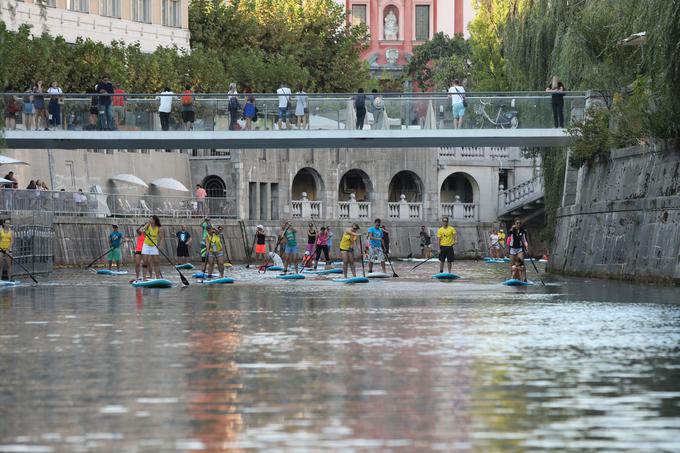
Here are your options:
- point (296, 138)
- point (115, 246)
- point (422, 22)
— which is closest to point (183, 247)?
point (115, 246)

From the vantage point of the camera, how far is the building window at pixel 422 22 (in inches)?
5546

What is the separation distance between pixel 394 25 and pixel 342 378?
421ft

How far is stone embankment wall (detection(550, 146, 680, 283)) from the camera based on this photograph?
3903 cm

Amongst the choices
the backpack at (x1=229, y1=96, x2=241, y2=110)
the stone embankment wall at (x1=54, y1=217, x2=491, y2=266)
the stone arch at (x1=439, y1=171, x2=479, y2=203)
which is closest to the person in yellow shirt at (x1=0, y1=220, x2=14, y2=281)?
the backpack at (x1=229, y1=96, x2=241, y2=110)

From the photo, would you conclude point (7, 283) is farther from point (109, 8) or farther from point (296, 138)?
point (109, 8)

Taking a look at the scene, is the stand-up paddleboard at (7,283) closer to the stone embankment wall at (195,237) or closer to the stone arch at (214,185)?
the stone embankment wall at (195,237)

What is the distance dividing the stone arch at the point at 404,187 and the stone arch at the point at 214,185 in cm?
1265

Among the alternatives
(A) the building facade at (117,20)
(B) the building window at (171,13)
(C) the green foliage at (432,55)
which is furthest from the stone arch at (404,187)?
(B) the building window at (171,13)

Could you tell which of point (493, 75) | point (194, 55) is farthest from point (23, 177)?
point (493, 75)

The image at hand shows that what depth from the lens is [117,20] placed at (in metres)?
88.6

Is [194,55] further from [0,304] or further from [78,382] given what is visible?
[78,382]

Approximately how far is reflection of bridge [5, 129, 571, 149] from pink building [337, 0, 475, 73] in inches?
3413

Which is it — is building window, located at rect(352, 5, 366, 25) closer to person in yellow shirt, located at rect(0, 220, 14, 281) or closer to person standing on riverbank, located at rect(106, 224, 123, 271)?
person standing on riverbank, located at rect(106, 224, 123, 271)

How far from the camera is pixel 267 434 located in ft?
40.4
